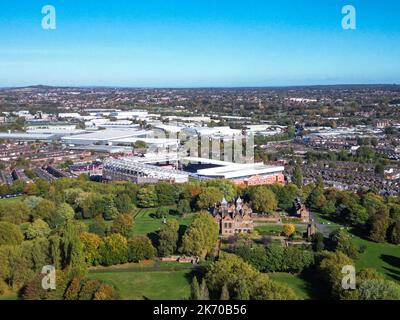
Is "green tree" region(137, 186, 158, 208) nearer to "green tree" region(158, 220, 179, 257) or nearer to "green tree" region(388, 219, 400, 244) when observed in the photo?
"green tree" region(158, 220, 179, 257)

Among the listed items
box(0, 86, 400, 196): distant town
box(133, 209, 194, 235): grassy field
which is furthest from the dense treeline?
box(0, 86, 400, 196): distant town

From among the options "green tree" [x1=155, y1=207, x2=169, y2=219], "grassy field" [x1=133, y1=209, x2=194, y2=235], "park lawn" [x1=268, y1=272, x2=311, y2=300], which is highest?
"green tree" [x1=155, y1=207, x2=169, y2=219]

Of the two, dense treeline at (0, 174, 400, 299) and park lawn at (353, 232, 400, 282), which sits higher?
dense treeline at (0, 174, 400, 299)

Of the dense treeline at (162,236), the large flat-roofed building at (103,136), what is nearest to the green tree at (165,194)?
the dense treeline at (162,236)

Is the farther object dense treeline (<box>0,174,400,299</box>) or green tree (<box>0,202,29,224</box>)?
green tree (<box>0,202,29,224</box>)

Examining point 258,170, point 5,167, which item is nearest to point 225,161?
point 258,170

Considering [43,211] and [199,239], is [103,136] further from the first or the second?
[199,239]
